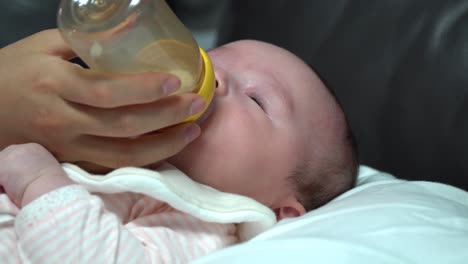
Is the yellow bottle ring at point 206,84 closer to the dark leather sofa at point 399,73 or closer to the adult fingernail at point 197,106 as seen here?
the adult fingernail at point 197,106

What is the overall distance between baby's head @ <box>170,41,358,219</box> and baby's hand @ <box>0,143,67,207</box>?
21 centimetres

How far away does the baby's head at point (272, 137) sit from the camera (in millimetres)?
1108

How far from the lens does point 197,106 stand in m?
0.97

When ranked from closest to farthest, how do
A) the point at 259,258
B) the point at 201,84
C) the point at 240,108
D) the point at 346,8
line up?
the point at 259,258 < the point at 201,84 < the point at 240,108 < the point at 346,8

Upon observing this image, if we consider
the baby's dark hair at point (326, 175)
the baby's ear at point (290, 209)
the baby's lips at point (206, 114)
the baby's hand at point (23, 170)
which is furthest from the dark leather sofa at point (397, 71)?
the baby's hand at point (23, 170)

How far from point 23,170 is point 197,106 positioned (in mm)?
264

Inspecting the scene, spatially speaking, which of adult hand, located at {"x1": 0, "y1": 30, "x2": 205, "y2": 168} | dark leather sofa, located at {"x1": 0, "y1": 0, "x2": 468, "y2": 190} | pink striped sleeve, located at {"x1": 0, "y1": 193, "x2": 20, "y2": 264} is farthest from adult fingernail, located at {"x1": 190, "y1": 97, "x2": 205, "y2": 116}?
dark leather sofa, located at {"x1": 0, "y1": 0, "x2": 468, "y2": 190}

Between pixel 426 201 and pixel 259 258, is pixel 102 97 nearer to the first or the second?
pixel 259 258

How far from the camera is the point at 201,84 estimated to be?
1017 millimetres

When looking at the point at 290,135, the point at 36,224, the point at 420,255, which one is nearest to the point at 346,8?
the point at 290,135

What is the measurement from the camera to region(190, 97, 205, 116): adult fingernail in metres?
0.96

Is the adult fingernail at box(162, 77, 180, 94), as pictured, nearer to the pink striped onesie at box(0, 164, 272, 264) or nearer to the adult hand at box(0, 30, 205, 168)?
the adult hand at box(0, 30, 205, 168)

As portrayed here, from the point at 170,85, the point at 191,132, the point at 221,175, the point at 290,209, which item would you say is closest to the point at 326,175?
the point at 290,209

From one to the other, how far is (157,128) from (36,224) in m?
0.21
